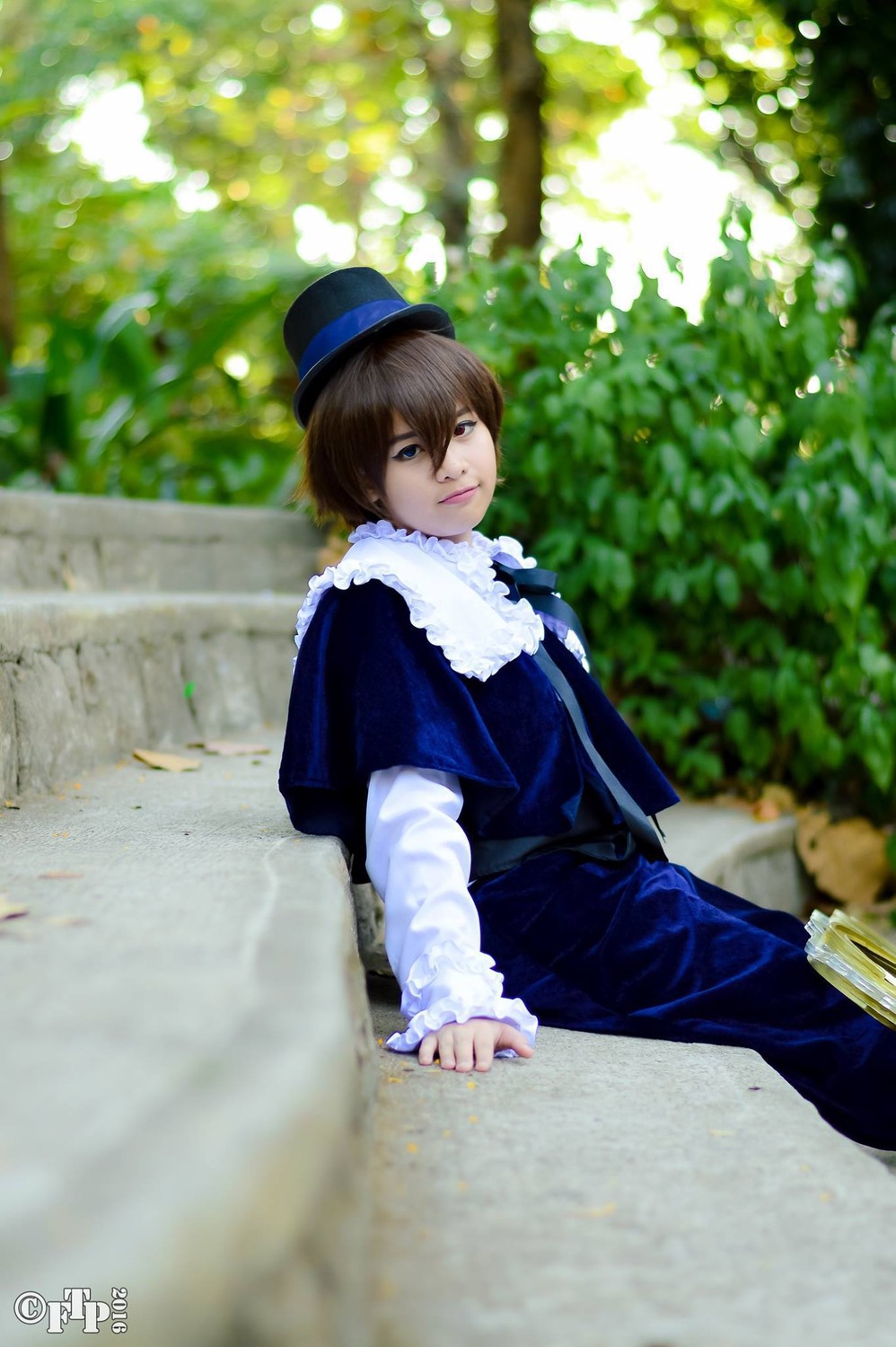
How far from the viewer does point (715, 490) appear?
10.2 feet

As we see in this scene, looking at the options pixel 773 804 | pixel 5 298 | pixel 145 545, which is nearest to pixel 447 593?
pixel 773 804

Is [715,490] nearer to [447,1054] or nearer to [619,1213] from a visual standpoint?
[447,1054]

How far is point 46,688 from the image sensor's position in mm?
2412

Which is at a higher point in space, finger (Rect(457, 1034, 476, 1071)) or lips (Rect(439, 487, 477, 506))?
lips (Rect(439, 487, 477, 506))

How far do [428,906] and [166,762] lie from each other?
1214 millimetres

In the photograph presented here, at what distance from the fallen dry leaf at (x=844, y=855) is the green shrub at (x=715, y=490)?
0.21 meters

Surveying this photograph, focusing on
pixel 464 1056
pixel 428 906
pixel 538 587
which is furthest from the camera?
pixel 538 587

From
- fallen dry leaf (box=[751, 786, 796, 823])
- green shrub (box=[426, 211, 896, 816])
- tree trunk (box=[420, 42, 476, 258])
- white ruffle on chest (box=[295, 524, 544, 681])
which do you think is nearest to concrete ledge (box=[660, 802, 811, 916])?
fallen dry leaf (box=[751, 786, 796, 823])

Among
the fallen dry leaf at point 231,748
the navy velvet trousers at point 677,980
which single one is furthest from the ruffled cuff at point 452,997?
the fallen dry leaf at point 231,748

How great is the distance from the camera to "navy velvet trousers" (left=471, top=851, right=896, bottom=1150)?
6.00 feet

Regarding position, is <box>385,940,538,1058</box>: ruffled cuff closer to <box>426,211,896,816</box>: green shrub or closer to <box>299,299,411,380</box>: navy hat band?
<box>299,299,411,380</box>: navy hat band

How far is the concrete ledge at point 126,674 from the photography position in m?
2.31

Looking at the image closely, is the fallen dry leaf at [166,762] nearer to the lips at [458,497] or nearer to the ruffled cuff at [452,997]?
the lips at [458,497]

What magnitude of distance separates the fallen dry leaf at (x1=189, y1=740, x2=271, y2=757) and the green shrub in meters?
0.87
